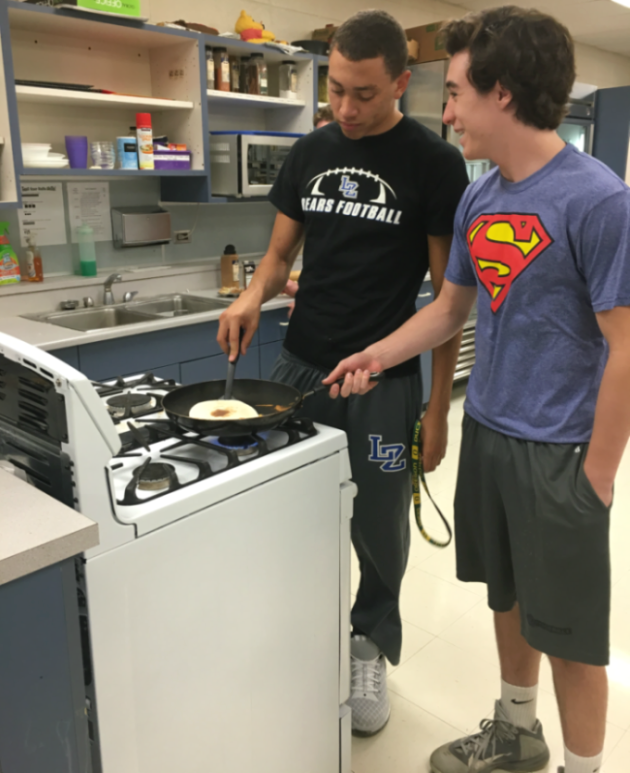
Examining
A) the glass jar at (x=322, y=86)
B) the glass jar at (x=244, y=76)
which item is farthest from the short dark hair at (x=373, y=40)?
the glass jar at (x=322, y=86)

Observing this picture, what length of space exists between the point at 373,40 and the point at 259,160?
193 cm

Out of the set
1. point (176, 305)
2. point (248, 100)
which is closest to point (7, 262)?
point (176, 305)

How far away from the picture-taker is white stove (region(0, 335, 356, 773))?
103cm

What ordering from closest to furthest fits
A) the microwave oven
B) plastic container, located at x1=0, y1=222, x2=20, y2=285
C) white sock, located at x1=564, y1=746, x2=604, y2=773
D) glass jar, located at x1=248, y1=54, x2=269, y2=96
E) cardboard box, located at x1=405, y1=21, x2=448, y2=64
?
white sock, located at x1=564, y1=746, x2=604, y2=773, plastic container, located at x1=0, y1=222, x2=20, y2=285, the microwave oven, glass jar, located at x1=248, y1=54, x2=269, y2=96, cardboard box, located at x1=405, y1=21, x2=448, y2=64

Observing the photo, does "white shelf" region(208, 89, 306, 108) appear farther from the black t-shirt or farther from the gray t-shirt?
the gray t-shirt

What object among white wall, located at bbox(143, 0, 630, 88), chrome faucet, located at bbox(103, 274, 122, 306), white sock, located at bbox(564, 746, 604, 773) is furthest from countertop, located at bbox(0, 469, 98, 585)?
white wall, located at bbox(143, 0, 630, 88)

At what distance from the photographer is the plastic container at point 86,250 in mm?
3201

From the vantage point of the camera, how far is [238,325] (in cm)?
170

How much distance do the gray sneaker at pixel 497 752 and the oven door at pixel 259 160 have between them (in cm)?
256

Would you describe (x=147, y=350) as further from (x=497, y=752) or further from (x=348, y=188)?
(x=497, y=752)

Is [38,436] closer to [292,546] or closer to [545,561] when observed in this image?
[292,546]

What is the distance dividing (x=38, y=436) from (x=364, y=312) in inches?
34.5

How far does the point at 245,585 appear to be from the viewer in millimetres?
1245

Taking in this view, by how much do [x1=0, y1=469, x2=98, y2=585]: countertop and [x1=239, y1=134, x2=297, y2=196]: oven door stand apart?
2583mm
